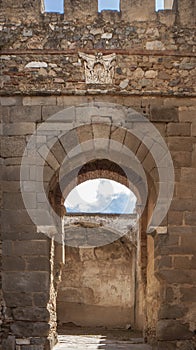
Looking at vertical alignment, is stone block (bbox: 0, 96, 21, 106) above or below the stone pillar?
below

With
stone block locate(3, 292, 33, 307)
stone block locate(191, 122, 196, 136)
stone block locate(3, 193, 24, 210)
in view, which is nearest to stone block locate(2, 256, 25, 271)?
stone block locate(3, 292, 33, 307)

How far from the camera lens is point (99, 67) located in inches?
233

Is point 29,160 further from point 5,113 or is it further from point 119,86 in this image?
point 119,86

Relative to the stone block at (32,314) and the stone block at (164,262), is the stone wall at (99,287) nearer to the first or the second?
the stone block at (164,262)

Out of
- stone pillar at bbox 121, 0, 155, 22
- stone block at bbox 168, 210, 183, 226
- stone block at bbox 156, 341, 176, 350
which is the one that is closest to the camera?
stone block at bbox 156, 341, 176, 350

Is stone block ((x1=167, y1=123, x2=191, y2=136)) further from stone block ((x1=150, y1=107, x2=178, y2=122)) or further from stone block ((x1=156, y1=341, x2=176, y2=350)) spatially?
stone block ((x1=156, y1=341, x2=176, y2=350))

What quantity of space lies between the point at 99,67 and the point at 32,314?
3.19m

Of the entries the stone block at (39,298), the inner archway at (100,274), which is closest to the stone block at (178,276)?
the stone block at (39,298)

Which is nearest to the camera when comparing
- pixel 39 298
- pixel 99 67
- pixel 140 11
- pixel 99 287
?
pixel 39 298

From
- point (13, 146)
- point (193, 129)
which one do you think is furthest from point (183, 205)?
point (13, 146)

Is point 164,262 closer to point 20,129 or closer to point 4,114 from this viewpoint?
point 20,129

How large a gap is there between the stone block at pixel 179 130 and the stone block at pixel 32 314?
266 centimetres

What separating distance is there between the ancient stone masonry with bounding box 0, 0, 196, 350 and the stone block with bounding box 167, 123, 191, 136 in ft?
0.04

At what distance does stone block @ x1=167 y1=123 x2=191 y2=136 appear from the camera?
18.8ft
